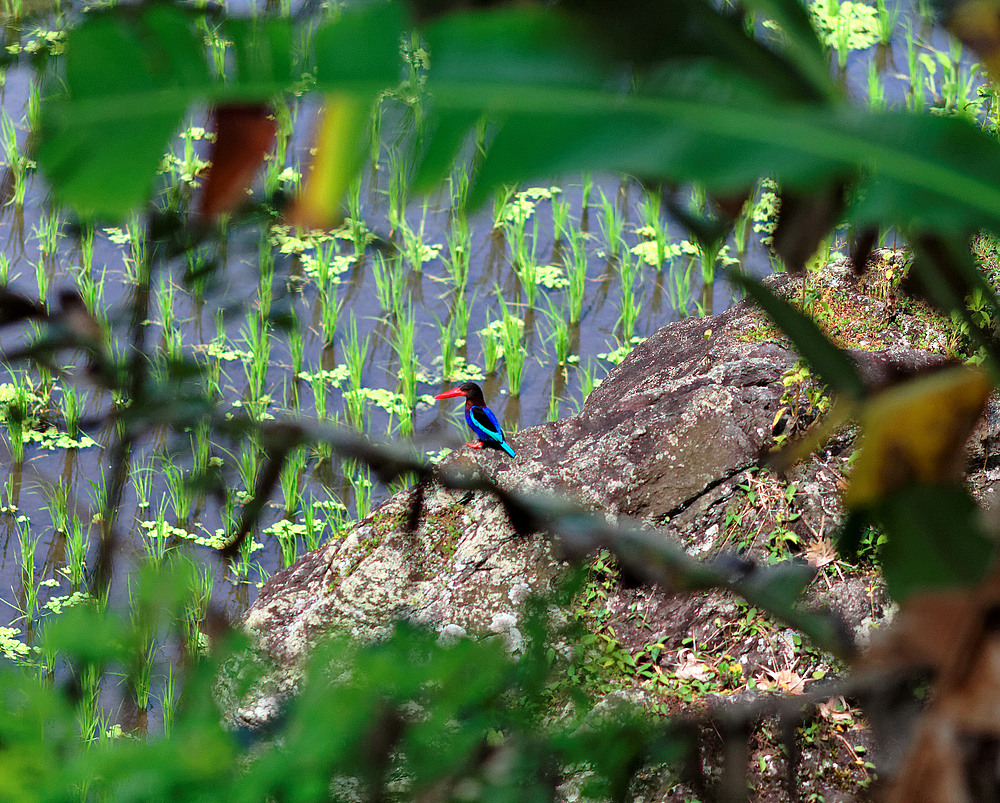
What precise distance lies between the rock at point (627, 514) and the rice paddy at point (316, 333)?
41cm

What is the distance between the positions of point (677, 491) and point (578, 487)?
21cm

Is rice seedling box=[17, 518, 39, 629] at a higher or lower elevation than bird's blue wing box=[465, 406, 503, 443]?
lower

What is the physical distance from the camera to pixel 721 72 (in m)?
0.38

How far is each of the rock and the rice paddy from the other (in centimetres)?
41

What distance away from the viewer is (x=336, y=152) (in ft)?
1.29

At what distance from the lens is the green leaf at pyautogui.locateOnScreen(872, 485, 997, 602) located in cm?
38

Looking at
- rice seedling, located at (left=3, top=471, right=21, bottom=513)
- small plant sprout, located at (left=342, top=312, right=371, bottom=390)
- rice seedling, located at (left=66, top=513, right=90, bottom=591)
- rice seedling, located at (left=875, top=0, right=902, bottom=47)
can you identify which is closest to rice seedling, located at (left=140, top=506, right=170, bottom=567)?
rice seedling, located at (left=66, top=513, right=90, bottom=591)

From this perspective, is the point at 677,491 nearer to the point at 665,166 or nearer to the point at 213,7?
the point at 213,7

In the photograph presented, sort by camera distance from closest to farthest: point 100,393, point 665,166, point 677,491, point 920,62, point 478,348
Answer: point 665,166
point 677,491
point 100,393
point 478,348
point 920,62

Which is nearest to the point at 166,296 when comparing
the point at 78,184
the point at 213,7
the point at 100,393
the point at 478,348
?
the point at 100,393

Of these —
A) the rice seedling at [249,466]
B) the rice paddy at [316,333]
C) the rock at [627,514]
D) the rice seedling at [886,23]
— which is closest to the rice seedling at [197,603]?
the rice paddy at [316,333]

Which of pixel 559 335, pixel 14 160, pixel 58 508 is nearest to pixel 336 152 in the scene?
pixel 58 508

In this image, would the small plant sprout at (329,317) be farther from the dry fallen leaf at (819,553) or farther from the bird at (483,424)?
the dry fallen leaf at (819,553)

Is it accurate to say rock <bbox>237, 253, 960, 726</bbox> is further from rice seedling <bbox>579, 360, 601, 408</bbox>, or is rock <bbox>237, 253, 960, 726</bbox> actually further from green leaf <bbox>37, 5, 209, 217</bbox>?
green leaf <bbox>37, 5, 209, 217</bbox>
